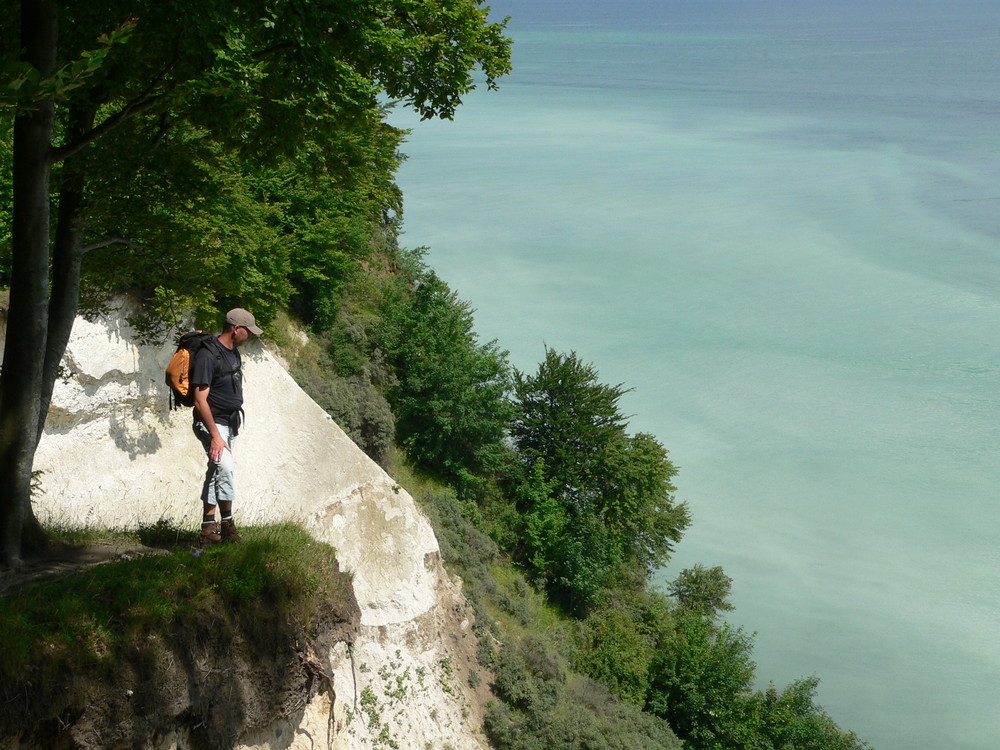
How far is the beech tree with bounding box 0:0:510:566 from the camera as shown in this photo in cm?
586

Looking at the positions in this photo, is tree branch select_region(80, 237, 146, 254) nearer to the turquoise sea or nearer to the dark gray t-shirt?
the dark gray t-shirt

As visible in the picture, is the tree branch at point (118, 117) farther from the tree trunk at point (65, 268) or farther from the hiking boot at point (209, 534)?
the hiking boot at point (209, 534)

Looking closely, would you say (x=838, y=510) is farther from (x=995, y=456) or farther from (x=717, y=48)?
(x=717, y=48)

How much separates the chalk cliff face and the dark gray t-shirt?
4786 mm

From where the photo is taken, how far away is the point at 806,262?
83.4 meters

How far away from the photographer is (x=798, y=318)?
73.9m

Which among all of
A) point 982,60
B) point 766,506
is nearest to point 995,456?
point 766,506

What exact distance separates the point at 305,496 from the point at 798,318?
64934mm

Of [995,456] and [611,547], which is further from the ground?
[995,456]

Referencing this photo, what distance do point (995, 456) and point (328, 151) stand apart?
62.2 m

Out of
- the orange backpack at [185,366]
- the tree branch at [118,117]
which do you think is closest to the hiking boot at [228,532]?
the orange backpack at [185,366]

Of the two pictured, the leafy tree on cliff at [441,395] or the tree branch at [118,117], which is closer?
the tree branch at [118,117]

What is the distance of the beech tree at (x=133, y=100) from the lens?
19.2 ft

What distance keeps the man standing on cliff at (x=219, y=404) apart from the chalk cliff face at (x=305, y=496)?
450 cm
